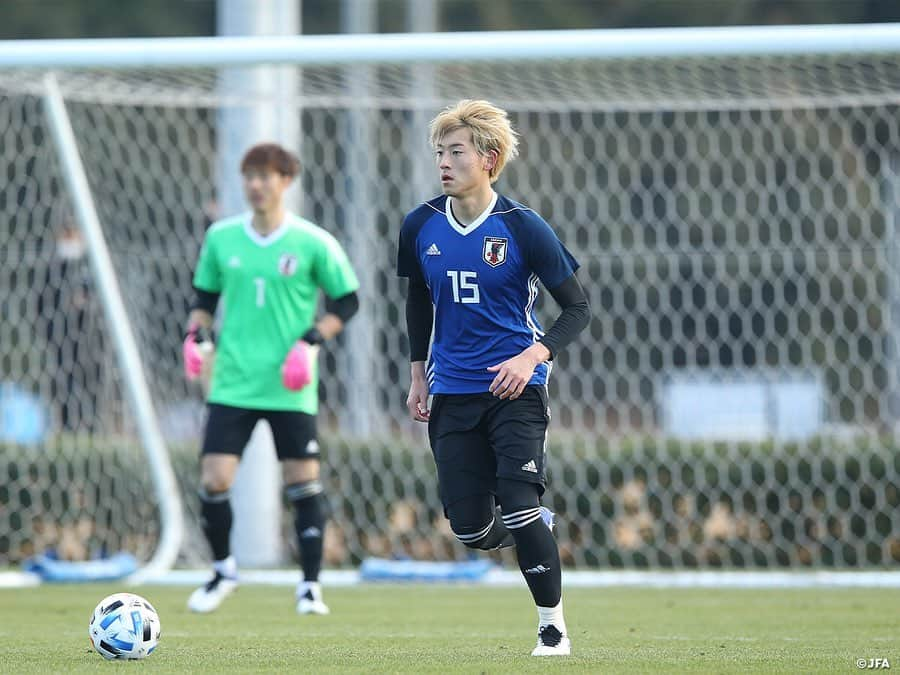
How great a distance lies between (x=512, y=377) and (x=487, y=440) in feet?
1.09

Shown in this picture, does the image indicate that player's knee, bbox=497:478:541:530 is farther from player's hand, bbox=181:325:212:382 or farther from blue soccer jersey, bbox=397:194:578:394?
player's hand, bbox=181:325:212:382

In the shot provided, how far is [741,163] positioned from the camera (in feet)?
44.5

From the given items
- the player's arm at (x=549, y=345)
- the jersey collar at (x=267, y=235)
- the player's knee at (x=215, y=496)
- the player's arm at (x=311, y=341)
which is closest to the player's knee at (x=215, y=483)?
the player's knee at (x=215, y=496)

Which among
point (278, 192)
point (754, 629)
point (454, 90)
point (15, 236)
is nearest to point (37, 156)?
point (15, 236)

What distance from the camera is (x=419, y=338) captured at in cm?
592

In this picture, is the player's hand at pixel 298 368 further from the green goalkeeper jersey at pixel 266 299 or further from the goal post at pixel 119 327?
the goal post at pixel 119 327

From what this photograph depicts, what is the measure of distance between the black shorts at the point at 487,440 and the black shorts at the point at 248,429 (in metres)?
2.11

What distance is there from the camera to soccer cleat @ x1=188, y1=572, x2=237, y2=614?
761cm

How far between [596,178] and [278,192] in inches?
293

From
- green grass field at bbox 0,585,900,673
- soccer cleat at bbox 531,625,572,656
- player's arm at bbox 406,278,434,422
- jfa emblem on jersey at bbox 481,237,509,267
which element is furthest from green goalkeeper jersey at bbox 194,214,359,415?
soccer cleat at bbox 531,625,572,656

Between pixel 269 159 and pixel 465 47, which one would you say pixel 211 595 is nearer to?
pixel 269 159

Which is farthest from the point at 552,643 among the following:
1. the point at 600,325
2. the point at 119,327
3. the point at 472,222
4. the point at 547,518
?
the point at 600,325

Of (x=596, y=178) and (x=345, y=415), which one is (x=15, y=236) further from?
(x=596, y=178)

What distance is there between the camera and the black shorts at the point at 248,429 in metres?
7.55
